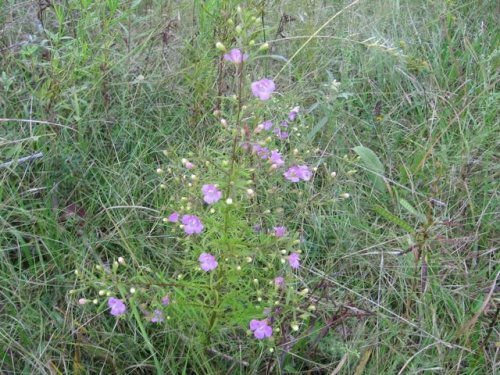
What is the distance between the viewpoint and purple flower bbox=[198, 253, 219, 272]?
65.2 inches

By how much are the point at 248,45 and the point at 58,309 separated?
1071mm

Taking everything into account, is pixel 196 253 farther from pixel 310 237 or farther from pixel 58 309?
pixel 310 237

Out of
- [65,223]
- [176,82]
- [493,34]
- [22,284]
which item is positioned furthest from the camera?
[493,34]

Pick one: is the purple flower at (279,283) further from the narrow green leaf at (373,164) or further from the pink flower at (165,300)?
the narrow green leaf at (373,164)

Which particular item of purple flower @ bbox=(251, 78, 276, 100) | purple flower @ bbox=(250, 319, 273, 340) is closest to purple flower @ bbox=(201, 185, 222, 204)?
purple flower @ bbox=(251, 78, 276, 100)

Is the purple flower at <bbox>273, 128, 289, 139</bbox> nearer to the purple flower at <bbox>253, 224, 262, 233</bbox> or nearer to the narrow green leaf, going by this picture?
the narrow green leaf

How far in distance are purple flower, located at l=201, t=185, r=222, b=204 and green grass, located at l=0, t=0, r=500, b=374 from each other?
1.61 ft

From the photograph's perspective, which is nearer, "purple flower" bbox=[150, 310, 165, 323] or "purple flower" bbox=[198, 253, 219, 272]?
"purple flower" bbox=[198, 253, 219, 272]

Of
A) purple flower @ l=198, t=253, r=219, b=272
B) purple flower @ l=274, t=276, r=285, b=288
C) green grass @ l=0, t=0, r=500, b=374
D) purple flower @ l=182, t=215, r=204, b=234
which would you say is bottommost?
green grass @ l=0, t=0, r=500, b=374

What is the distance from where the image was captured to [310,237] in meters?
2.34

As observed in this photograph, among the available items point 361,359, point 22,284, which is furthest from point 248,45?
point 22,284

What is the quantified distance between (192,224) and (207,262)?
12cm

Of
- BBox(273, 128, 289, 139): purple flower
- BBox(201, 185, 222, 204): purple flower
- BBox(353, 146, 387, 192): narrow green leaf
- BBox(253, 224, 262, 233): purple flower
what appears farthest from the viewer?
BBox(353, 146, 387, 192): narrow green leaf

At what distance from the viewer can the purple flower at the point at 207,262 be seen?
5.43 feet
